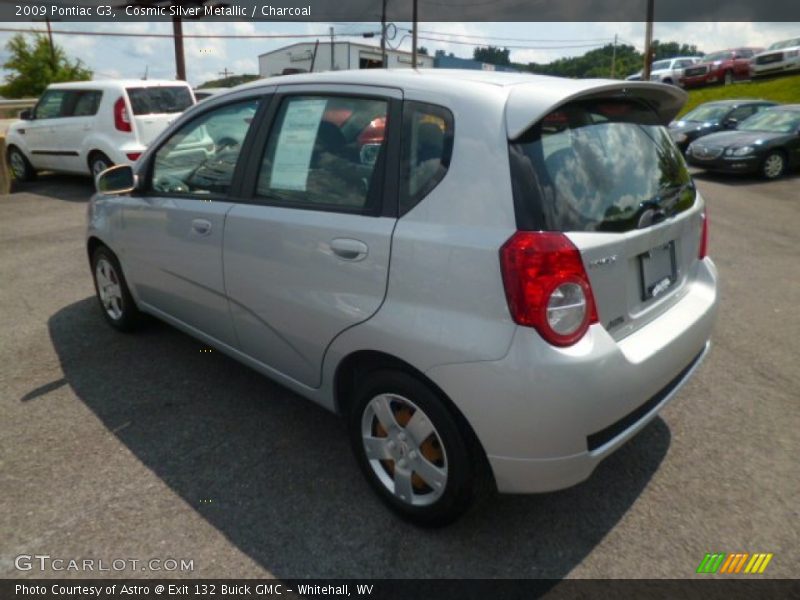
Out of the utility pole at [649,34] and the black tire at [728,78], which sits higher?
the utility pole at [649,34]

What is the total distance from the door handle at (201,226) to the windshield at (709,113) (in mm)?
15845

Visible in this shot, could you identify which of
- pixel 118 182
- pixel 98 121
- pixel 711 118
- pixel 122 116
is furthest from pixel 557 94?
pixel 711 118

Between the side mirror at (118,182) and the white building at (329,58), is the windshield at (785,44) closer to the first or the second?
the white building at (329,58)

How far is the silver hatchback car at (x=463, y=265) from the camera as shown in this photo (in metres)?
2.08

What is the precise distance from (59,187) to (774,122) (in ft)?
47.6

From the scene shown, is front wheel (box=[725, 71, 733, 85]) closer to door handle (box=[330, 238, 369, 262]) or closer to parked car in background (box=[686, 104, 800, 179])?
parked car in background (box=[686, 104, 800, 179])

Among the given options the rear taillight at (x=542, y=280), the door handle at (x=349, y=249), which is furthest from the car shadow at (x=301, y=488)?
the door handle at (x=349, y=249)

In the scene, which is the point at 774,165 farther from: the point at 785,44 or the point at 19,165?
the point at 785,44

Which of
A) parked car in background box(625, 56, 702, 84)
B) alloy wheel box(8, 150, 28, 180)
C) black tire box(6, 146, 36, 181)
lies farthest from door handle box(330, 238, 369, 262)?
parked car in background box(625, 56, 702, 84)

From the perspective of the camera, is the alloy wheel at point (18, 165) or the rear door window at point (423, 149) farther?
the alloy wheel at point (18, 165)

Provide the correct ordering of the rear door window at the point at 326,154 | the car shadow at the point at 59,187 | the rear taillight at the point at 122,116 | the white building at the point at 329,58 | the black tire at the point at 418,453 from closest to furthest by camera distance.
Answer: the black tire at the point at 418,453
the rear door window at the point at 326,154
the rear taillight at the point at 122,116
the car shadow at the point at 59,187
the white building at the point at 329,58

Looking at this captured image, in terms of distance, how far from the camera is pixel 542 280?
2.04 meters

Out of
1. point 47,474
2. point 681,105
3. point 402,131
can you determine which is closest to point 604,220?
point 402,131

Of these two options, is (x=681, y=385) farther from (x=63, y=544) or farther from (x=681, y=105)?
(x=63, y=544)
